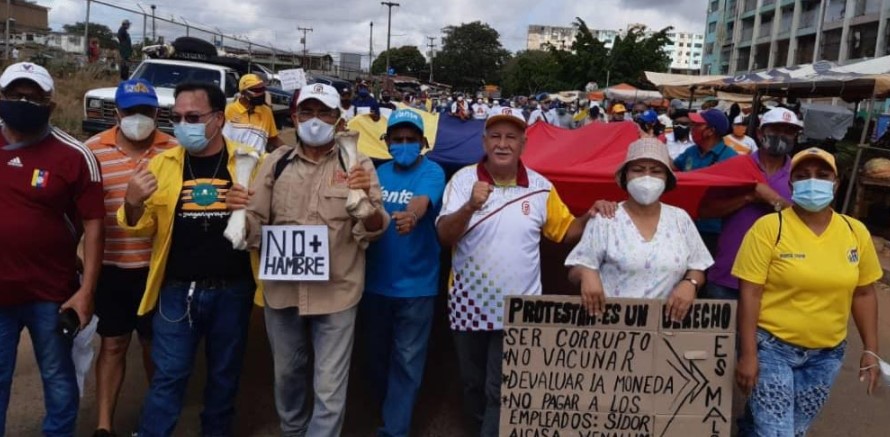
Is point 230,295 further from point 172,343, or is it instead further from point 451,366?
point 451,366

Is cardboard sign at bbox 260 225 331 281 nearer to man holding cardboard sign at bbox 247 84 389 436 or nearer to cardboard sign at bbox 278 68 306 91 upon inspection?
man holding cardboard sign at bbox 247 84 389 436

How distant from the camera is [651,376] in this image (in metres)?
3.04

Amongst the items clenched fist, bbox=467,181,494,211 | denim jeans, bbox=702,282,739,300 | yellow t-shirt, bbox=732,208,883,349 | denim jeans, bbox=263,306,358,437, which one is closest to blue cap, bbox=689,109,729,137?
denim jeans, bbox=702,282,739,300

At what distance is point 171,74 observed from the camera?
12820mm

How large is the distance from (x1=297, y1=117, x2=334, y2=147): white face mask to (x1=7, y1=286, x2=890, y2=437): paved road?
1.83 m

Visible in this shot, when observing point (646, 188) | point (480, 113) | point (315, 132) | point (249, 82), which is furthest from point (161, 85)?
point (646, 188)

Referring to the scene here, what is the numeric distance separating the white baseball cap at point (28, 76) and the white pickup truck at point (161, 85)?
8263mm

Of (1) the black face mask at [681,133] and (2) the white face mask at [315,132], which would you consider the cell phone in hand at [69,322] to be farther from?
(1) the black face mask at [681,133]

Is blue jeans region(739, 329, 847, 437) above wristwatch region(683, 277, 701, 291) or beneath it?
beneath

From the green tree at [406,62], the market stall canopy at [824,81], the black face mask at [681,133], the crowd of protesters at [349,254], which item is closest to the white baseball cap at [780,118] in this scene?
the crowd of protesters at [349,254]

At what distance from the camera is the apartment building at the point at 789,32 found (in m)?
39.2

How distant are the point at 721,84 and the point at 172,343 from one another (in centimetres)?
1217

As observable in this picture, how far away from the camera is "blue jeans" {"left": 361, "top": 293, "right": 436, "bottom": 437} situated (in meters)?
3.56

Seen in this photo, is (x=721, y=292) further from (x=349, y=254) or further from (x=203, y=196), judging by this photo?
(x=203, y=196)
